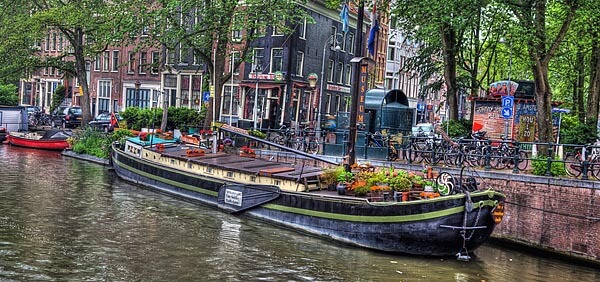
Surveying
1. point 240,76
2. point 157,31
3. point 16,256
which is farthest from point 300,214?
point 240,76

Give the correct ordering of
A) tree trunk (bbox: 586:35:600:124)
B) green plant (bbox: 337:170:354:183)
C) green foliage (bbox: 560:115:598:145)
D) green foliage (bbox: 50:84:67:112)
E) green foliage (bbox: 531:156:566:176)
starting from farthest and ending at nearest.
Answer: green foliage (bbox: 50:84:67:112), tree trunk (bbox: 586:35:600:124), green foliage (bbox: 560:115:598:145), green plant (bbox: 337:170:354:183), green foliage (bbox: 531:156:566:176)

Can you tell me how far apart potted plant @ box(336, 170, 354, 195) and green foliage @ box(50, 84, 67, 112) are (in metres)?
51.3

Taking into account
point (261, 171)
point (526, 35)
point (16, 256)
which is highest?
point (526, 35)

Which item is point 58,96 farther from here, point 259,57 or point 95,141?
point 95,141

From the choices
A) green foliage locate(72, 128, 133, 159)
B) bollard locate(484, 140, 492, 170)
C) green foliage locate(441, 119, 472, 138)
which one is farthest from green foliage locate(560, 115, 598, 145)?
green foliage locate(72, 128, 133, 159)

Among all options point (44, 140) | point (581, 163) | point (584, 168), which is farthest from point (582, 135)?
point (44, 140)

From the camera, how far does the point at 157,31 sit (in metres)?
33.4

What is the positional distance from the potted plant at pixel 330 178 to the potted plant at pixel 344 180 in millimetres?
155

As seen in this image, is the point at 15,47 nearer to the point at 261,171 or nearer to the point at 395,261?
the point at 261,171

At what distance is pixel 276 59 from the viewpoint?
152 feet

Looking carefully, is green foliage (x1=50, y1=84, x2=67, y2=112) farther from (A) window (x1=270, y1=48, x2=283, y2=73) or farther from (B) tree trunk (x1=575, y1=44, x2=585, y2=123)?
(B) tree trunk (x1=575, y1=44, x2=585, y2=123)

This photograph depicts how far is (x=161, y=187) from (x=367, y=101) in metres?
11.5

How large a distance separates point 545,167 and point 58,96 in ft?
181

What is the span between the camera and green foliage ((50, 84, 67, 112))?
64250 mm
